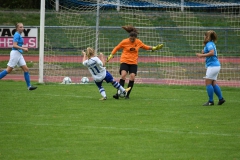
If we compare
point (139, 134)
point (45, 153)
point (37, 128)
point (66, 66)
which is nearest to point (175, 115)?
point (139, 134)

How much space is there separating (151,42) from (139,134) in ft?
47.6

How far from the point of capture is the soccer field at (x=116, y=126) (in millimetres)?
9781

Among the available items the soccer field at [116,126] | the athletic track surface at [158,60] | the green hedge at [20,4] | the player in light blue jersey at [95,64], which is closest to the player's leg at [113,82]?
the player in light blue jersey at [95,64]

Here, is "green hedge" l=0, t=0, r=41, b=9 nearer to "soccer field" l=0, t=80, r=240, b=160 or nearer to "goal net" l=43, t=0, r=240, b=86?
"goal net" l=43, t=0, r=240, b=86

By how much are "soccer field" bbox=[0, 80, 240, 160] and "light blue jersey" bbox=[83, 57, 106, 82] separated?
25.9 inches

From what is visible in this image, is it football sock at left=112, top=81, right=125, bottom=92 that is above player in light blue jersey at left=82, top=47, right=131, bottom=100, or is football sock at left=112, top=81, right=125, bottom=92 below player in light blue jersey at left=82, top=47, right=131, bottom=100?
below

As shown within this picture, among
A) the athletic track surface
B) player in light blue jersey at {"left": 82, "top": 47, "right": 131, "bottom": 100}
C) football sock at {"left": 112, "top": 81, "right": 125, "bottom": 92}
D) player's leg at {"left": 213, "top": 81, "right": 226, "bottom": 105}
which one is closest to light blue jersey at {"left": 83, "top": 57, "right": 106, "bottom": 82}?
player in light blue jersey at {"left": 82, "top": 47, "right": 131, "bottom": 100}

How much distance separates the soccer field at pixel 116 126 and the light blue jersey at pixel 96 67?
66 cm

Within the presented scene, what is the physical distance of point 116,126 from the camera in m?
12.1

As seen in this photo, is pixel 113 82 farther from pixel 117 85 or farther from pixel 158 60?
pixel 158 60

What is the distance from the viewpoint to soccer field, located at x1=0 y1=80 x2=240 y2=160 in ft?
32.1

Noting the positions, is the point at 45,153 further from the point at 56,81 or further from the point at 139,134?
the point at 56,81

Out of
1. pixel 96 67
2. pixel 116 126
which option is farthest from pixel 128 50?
pixel 116 126

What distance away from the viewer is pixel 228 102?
15992mm
